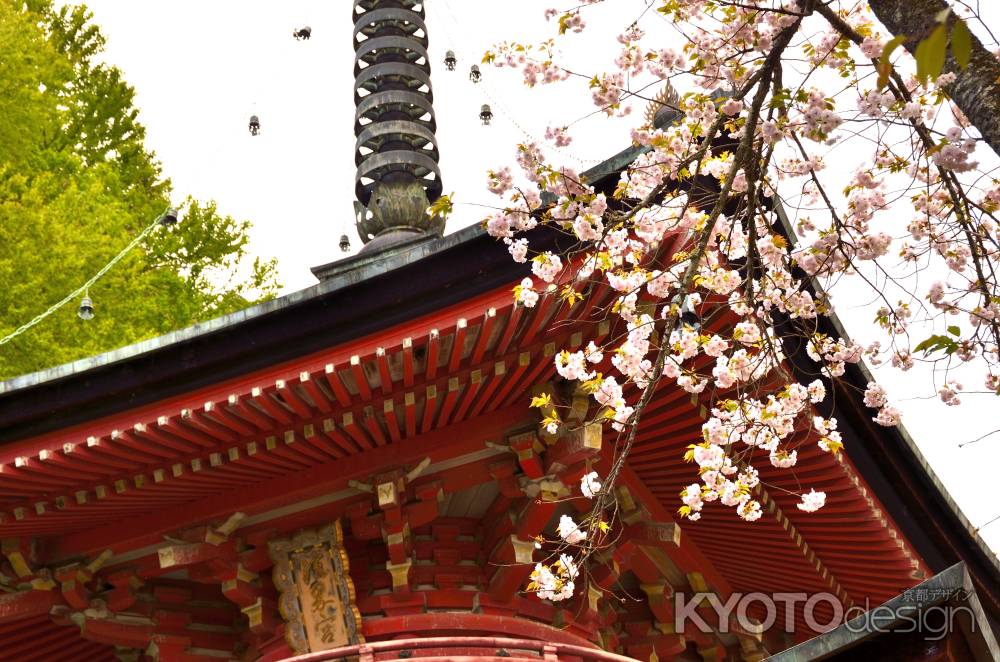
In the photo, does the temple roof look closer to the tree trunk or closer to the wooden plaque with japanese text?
the wooden plaque with japanese text

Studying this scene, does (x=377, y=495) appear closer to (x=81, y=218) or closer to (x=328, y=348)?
(x=328, y=348)

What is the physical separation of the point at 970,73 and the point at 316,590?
5727 millimetres

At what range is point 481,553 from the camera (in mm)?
8922

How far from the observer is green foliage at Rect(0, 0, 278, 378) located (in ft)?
45.5

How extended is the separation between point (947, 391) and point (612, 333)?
89.7 inches

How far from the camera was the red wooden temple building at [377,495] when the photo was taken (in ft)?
24.7

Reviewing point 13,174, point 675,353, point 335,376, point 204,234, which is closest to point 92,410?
point 335,376

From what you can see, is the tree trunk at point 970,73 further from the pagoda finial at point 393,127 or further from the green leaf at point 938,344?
the pagoda finial at point 393,127

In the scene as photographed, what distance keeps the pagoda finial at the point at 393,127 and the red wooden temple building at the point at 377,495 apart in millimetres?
674

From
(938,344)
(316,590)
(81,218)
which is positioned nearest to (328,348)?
(316,590)

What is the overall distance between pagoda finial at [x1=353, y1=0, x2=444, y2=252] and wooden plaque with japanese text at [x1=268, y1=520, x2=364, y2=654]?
3102 mm

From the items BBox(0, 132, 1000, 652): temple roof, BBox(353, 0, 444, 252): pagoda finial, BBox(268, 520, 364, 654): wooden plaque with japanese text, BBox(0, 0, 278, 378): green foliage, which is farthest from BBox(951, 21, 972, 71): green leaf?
BBox(0, 0, 278, 378): green foliage

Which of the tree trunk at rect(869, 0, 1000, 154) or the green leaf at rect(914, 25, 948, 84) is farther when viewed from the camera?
the tree trunk at rect(869, 0, 1000, 154)

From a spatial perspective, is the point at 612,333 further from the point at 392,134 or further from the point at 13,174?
the point at 13,174
